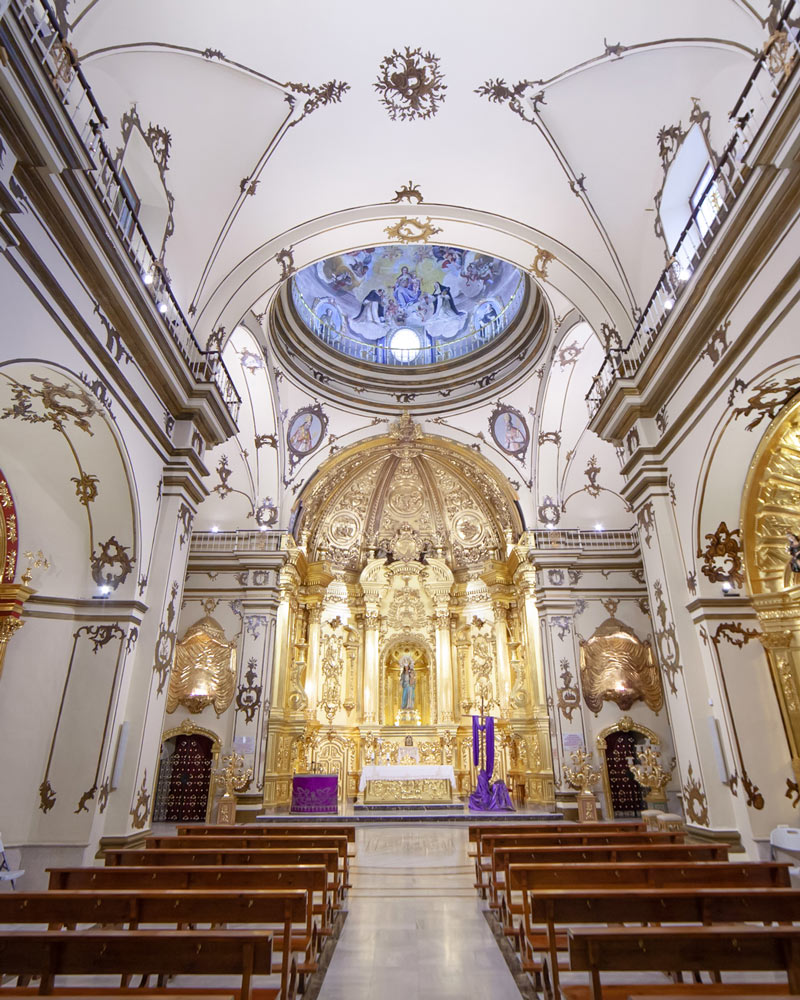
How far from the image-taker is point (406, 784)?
16125 millimetres

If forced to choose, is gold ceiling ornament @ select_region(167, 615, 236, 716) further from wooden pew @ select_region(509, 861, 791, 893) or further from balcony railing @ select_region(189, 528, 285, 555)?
wooden pew @ select_region(509, 861, 791, 893)

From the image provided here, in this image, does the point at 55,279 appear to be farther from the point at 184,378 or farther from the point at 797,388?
the point at 797,388

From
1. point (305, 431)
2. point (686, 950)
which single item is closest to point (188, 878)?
point (686, 950)

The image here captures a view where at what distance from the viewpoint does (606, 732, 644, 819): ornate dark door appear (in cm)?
1467

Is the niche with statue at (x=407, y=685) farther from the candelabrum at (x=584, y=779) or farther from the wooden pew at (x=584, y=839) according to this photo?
the wooden pew at (x=584, y=839)

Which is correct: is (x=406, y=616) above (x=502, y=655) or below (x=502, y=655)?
above

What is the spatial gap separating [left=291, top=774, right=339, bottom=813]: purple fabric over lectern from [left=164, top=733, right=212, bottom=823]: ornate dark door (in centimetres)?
212

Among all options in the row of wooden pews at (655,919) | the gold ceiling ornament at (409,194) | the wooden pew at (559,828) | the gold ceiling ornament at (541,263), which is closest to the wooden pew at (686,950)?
the row of wooden pews at (655,919)

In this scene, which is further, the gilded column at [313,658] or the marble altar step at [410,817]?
the gilded column at [313,658]

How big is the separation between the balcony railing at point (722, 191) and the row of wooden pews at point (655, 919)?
6155 millimetres

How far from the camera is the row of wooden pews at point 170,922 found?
118 inches

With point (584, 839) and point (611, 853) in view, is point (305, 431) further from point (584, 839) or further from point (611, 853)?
point (611, 853)

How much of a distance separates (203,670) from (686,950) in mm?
13736

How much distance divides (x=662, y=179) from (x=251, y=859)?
391 inches
